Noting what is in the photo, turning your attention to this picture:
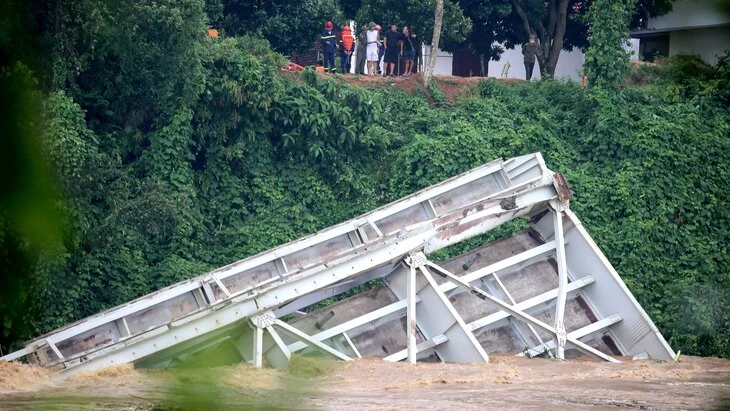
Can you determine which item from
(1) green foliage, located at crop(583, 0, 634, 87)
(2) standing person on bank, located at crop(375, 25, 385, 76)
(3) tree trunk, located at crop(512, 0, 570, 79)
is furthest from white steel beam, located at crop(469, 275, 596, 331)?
(2) standing person on bank, located at crop(375, 25, 385, 76)

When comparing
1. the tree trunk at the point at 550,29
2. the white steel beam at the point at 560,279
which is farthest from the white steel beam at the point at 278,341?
the tree trunk at the point at 550,29

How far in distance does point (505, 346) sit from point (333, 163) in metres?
6.46

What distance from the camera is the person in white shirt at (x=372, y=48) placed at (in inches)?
998

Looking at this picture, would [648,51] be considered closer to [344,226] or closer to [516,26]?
[516,26]

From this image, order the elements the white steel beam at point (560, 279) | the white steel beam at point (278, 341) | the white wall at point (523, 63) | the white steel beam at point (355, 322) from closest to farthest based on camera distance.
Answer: the white steel beam at point (278, 341) → the white steel beam at point (355, 322) → the white steel beam at point (560, 279) → the white wall at point (523, 63)

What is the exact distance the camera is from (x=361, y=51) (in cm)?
2712

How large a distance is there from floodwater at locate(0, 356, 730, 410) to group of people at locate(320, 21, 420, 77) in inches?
472

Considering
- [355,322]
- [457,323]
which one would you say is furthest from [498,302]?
[355,322]

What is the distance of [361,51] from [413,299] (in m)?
13.9

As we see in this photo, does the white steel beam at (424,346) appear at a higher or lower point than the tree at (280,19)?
lower

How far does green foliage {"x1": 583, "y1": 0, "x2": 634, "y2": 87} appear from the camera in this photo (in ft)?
73.7

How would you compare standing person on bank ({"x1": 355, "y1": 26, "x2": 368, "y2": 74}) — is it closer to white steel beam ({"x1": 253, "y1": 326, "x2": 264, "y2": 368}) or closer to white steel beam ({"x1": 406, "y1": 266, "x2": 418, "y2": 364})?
white steel beam ({"x1": 406, "y1": 266, "x2": 418, "y2": 364})

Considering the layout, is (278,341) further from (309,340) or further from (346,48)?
(346,48)

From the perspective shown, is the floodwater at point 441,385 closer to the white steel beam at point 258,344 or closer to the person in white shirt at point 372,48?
the white steel beam at point 258,344
